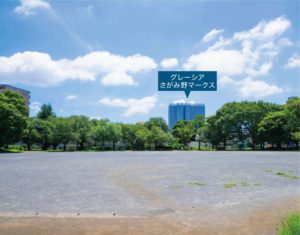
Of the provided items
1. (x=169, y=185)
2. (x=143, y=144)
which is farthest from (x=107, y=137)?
(x=169, y=185)

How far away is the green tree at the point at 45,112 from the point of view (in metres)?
72.0

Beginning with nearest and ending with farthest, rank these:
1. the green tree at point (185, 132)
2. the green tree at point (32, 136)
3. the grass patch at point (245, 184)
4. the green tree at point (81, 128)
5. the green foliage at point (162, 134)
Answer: the grass patch at point (245, 184), the green foliage at point (162, 134), the green tree at point (32, 136), the green tree at point (81, 128), the green tree at point (185, 132)

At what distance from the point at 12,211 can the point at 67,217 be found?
56.8 inches

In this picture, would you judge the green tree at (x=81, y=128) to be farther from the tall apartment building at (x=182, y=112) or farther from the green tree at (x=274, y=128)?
the green tree at (x=274, y=128)

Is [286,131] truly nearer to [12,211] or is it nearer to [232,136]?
[232,136]

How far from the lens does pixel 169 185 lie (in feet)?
29.6

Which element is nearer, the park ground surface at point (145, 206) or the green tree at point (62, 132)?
the park ground surface at point (145, 206)

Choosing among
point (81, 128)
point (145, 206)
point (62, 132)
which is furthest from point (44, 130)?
point (145, 206)

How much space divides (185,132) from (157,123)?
10.6m

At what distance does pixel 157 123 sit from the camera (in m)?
67.9

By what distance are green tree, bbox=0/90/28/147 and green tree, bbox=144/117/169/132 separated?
33.5m

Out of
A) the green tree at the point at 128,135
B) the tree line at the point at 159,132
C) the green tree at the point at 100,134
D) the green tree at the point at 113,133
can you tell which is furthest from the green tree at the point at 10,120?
the green tree at the point at 128,135

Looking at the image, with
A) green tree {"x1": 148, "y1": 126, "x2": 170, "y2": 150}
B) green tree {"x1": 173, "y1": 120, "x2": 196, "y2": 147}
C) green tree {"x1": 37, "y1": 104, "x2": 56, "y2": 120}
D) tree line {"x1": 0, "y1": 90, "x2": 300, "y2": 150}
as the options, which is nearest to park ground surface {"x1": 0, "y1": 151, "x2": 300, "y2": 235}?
tree line {"x1": 0, "y1": 90, "x2": 300, "y2": 150}

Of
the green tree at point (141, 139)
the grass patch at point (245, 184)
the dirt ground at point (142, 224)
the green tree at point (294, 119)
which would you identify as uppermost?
the green tree at point (294, 119)
